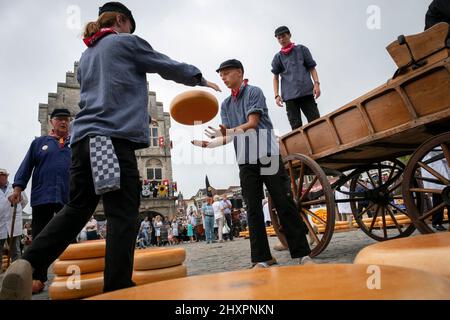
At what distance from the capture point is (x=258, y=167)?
10.7ft

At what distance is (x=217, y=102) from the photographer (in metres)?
3.11

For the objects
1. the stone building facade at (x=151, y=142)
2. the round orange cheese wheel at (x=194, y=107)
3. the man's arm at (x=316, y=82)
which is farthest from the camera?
the stone building facade at (x=151, y=142)

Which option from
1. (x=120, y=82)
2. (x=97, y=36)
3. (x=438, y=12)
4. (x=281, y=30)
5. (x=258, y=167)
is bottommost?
(x=258, y=167)

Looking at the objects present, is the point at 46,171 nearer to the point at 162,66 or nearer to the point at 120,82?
the point at 120,82

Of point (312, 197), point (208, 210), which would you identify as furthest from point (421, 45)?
point (208, 210)

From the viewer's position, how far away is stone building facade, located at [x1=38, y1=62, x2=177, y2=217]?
34.1 meters

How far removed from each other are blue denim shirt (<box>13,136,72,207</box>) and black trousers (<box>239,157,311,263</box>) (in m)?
2.48

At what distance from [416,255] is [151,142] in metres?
37.1

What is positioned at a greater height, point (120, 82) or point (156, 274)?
point (120, 82)

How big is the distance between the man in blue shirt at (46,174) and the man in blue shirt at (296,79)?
330 centimetres

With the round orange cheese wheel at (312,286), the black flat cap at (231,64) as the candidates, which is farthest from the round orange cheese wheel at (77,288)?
the black flat cap at (231,64)

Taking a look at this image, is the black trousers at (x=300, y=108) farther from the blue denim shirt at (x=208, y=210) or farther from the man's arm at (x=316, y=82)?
the blue denim shirt at (x=208, y=210)

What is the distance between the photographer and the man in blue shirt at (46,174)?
4.10m

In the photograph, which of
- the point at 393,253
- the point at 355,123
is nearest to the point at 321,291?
the point at 393,253
